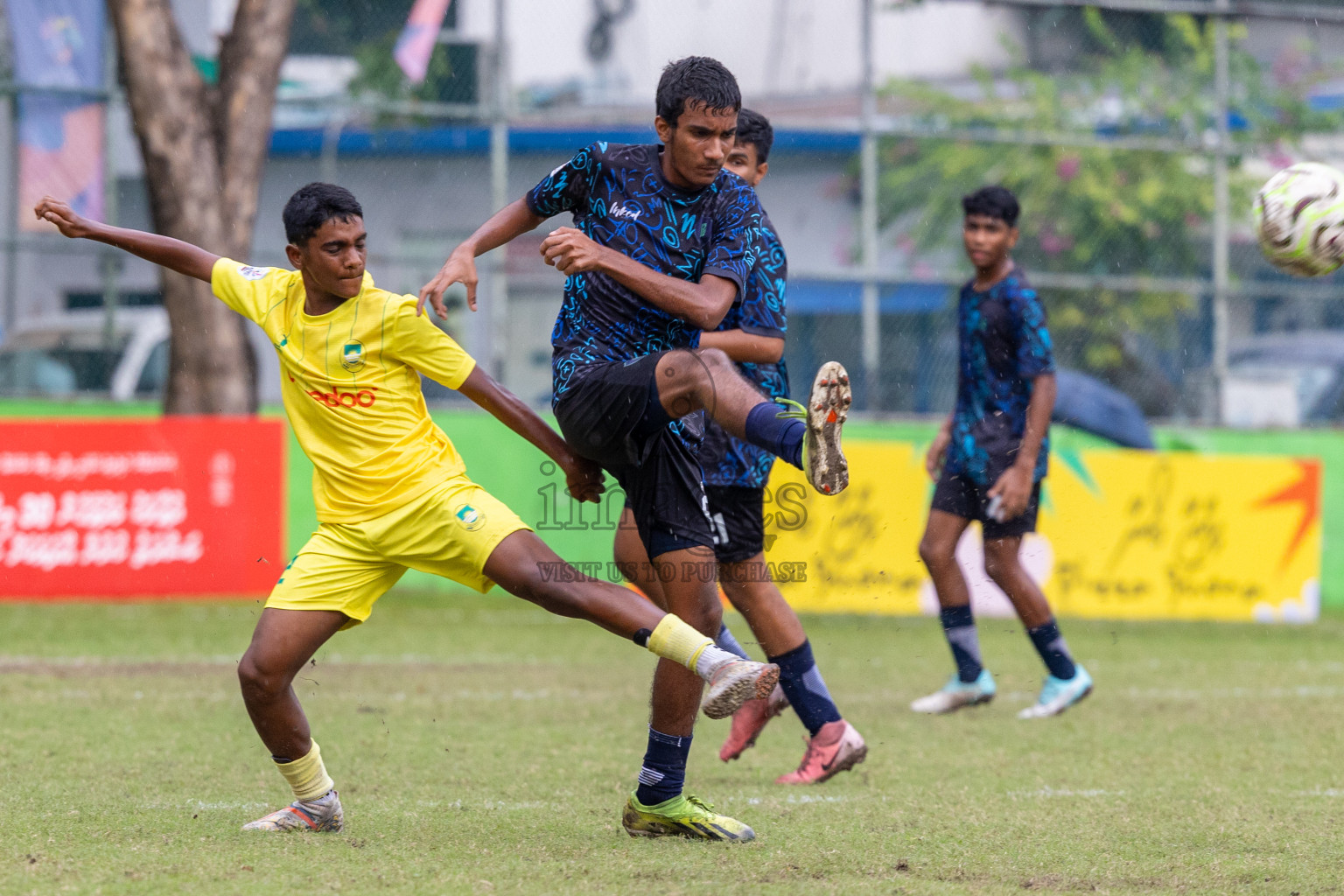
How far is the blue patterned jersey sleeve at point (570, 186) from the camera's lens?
14.3 ft

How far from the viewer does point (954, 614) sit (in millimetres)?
6898

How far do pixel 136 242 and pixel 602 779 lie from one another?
228 centimetres

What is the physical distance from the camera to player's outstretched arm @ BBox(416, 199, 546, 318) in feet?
13.3

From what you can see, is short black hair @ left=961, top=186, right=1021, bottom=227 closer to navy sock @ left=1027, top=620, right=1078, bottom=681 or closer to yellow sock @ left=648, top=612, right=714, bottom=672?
navy sock @ left=1027, top=620, right=1078, bottom=681

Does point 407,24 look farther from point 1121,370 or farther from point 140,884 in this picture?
point 140,884

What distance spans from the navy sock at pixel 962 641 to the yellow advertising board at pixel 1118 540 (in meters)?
3.51

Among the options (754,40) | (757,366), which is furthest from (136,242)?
(754,40)

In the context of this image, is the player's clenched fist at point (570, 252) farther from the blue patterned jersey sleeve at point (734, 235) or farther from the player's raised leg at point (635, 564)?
the player's raised leg at point (635, 564)

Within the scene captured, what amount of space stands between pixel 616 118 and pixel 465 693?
22.9 feet

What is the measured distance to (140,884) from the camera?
351cm

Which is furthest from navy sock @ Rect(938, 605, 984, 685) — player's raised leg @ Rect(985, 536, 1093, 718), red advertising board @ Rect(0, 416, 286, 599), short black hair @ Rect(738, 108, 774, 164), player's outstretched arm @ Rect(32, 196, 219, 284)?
red advertising board @ Rect(0, 416, 286, 599)

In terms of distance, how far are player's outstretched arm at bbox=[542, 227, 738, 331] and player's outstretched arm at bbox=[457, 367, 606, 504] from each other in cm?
40

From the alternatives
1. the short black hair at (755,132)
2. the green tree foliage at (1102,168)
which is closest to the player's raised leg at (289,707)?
the short black hair at (755,132)

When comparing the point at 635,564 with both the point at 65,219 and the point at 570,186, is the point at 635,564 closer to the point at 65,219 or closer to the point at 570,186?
the point at 570,186
